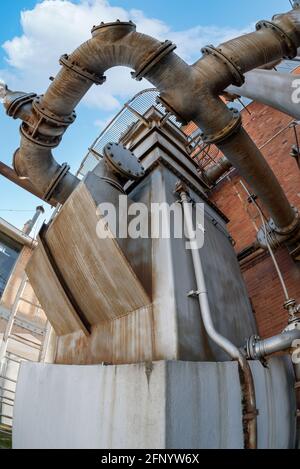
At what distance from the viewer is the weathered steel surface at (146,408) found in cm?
215

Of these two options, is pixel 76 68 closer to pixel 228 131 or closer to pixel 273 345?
pixel 228 131

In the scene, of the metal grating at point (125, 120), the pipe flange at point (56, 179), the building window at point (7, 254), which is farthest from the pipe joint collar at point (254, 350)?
the building window at point (7, 254)

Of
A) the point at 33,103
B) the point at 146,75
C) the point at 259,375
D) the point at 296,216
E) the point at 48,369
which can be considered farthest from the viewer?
the point at 296,216

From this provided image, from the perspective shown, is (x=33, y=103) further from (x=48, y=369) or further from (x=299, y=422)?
(x=299, y=422)

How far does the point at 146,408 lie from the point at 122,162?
275 centimetres

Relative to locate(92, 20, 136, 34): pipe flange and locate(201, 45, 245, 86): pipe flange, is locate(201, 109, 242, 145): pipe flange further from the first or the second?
locate(92, 20, 136, 34): pipe flange

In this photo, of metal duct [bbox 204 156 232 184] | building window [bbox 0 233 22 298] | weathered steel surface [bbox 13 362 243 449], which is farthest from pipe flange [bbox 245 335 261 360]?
building window [bbox 0 233 22 298]

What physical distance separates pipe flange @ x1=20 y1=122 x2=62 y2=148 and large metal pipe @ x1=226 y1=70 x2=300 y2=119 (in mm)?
3801

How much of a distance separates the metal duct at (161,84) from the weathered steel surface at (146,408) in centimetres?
275

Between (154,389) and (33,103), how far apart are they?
3835 mm

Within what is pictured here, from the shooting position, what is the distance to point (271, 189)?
4918 mm

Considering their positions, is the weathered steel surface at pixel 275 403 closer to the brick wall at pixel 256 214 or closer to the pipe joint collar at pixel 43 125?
the brick wall at pixel 256 214
